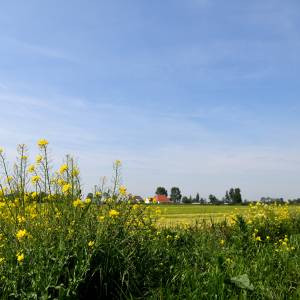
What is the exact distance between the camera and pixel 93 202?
461 cm

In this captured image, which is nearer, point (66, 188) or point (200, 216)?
point (66, 188)

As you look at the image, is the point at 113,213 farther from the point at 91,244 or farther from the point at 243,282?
the point at 243,282

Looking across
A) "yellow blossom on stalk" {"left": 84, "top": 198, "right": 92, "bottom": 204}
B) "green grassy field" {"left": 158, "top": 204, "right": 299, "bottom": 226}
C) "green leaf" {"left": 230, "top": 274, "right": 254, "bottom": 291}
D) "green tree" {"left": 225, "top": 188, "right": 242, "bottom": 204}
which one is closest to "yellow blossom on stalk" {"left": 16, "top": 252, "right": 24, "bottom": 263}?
"yellow blossom on stalk" {"left": 84, "top": 198, "right": 92, "bottom": 204}

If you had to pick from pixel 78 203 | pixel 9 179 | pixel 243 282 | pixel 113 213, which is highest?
pixel 9 179

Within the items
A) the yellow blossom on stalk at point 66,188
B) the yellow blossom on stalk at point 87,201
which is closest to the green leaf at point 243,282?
the yellow blossom on stalk at point 87,201

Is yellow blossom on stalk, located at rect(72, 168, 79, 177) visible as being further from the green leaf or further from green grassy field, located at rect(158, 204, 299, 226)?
green grassy field, located at rect(158, 204, 299, 226)

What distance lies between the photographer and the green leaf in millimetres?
4156

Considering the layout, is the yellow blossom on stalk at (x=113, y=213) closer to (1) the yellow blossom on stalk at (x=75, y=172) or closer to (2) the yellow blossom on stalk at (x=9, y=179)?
(1) the yellow blossom on stalk at (x=75, y=172)

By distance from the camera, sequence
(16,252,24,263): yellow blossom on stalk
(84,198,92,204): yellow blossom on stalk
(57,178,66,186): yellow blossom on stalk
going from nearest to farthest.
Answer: (16,252,24,263): yellow blossom on stalk → (84,198,92,204): yellow blossom on stalk → (57,178,66,186): yellow blossom on stalk

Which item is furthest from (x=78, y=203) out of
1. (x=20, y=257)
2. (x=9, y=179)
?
(x=9, y=179)

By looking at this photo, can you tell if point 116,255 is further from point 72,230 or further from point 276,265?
point 276,265

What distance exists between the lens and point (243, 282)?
421cm

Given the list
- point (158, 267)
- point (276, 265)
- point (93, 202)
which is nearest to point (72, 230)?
point (93, 202)

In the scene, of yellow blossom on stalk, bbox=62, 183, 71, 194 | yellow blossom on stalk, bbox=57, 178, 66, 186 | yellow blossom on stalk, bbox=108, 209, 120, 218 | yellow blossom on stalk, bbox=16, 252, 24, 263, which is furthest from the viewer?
yellow blossom on stalk, bbox=57, 178, 66, 186
